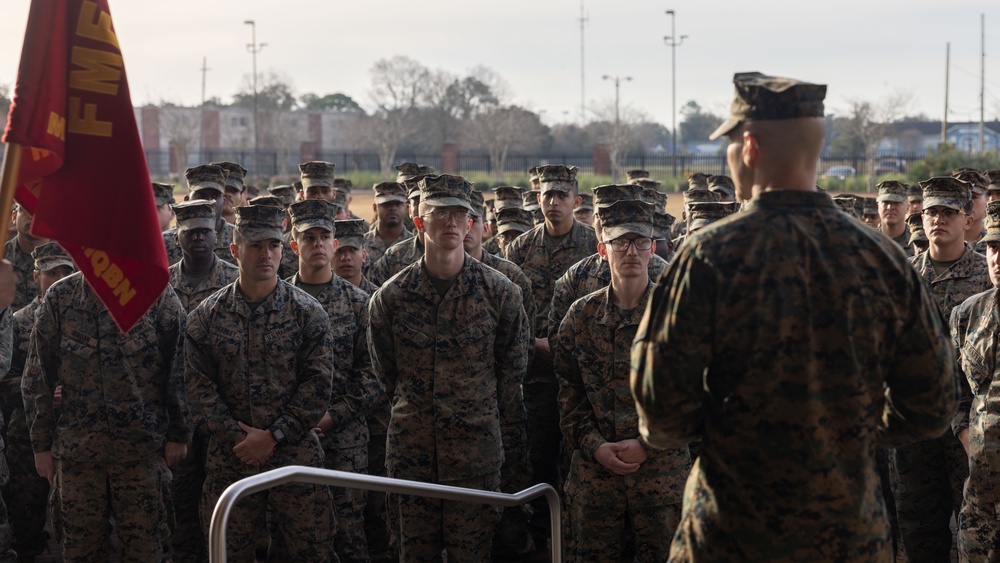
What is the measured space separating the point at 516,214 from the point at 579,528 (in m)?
4.67

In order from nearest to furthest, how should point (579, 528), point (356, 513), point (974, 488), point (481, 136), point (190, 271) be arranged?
1. point (974, 488)
2. point (579, 528)
3. point (356, 513)
4. point (190, 271)
5. point (481, 136)

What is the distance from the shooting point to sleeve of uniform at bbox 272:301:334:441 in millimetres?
5789

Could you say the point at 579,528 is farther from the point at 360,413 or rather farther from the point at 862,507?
the point at 862,507

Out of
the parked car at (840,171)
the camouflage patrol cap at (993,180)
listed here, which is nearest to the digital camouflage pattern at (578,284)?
the camouflage patrol cap at (993,180)

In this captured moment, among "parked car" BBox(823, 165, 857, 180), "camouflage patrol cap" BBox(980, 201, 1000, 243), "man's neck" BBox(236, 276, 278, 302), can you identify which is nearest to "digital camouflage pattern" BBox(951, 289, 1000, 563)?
"camouflage patrol cap" BBox(980, 201, 1000, 243)

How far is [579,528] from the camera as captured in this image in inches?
215

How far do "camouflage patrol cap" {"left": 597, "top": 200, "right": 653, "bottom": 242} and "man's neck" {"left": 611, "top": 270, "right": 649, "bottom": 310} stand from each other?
24 cm

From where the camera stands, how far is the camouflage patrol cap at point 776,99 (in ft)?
9.67

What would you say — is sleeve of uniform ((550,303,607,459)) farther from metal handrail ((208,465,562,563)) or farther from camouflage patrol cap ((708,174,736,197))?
camouflage patrol cap ((708,174,736,197))

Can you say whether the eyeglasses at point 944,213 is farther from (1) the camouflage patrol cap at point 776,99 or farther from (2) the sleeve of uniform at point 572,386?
(1) the camouflage patrol cap at point 776,99

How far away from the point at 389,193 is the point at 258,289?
398cm

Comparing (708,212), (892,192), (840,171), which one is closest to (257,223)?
(708,212)

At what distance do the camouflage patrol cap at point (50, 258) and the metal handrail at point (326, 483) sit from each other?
360 cm

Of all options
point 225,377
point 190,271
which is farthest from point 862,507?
point 190,271
